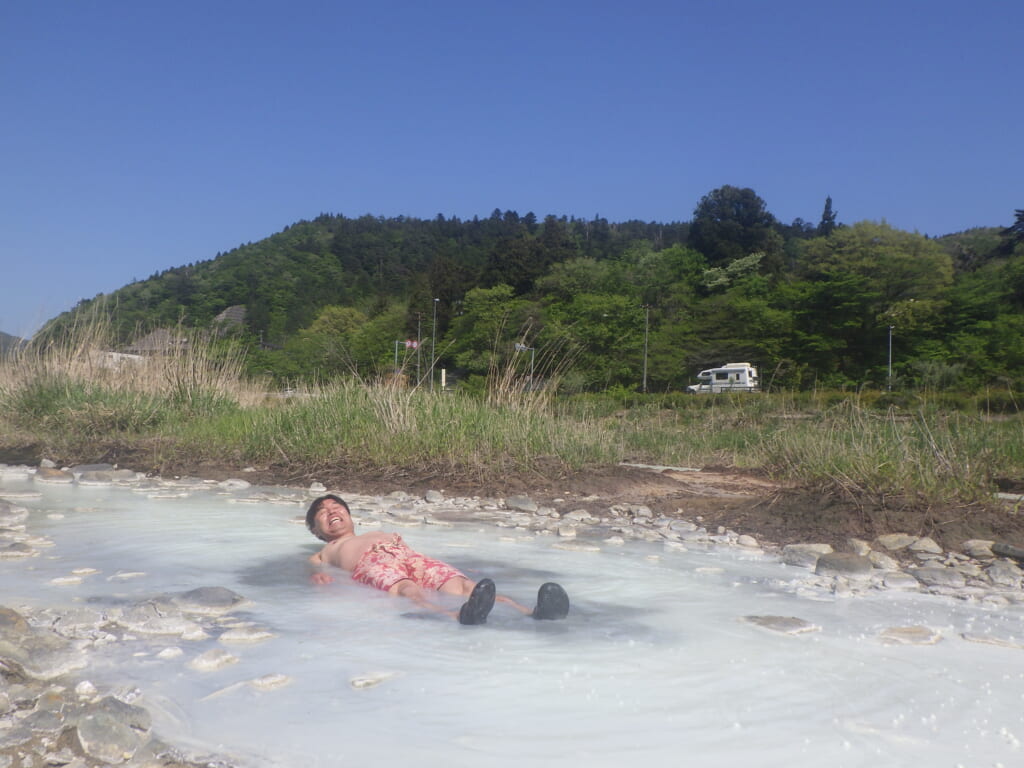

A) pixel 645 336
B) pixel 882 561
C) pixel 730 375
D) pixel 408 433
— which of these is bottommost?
pixel 882 561

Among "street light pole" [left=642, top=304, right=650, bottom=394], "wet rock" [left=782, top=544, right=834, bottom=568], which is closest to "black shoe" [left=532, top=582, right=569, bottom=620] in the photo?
"wet rock" [left=782, top=544, right=834, bottom=568]

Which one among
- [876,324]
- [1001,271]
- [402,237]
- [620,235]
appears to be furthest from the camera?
[620,235]

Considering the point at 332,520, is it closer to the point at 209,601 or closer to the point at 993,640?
the point at 209,601

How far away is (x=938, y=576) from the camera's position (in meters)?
3.30

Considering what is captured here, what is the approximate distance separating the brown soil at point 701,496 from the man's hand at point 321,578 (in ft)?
6.69

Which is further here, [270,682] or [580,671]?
[580,671]

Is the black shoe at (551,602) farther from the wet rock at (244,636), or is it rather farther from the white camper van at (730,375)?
the white camper van at (730,375)

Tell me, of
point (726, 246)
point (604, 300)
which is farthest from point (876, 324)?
point (726, 246)

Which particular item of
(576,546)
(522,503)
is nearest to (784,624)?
(576,546)

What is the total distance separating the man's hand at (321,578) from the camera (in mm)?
3242

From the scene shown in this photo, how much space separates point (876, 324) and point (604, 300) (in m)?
13.7

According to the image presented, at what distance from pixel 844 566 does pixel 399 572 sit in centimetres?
194

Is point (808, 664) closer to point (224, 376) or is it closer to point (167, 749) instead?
point (167, 749)

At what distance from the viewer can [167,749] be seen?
5.24ft
